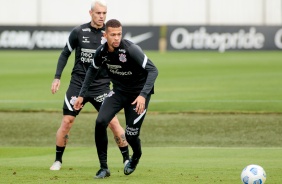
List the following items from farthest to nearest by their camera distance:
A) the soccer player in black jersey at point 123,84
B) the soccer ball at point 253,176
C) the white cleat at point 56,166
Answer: the white cleat at point 56,166, the soccer player in black jersey at point 123,84, the soccer ball at point 253,176

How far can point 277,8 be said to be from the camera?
57.7 m

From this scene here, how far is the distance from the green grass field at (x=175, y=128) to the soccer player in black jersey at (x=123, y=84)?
1.89 ft

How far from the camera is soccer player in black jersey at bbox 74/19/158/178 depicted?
453 inches

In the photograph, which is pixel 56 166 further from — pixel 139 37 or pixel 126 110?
pixel 139 37

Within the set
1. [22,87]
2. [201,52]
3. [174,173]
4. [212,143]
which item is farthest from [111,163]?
[201,52]

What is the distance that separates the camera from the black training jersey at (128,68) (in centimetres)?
1153

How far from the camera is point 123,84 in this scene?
1195 cm

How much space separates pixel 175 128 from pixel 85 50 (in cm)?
650

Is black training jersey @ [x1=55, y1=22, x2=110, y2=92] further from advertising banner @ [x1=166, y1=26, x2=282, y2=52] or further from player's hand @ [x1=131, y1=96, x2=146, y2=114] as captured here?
advertising banner @ [x1=166, y1=26, x2=282, y2=52]

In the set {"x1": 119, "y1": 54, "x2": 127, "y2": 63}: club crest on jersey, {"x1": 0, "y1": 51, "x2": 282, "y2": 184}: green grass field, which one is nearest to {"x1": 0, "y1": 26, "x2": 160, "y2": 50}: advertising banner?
{"x1": 0, "y1": 51, "x2": 282, "y2": 184}: green grass field

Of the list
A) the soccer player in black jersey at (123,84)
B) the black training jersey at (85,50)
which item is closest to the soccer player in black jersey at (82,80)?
the black training jersey at (85,50)

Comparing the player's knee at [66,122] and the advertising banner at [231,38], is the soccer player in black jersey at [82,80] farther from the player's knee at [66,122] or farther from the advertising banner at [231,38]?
the advertising banner at [231,38]

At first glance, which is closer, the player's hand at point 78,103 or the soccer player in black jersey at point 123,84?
the soccer player in black jersey at point 123,84

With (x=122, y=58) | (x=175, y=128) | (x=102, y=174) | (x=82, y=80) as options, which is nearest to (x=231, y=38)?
(x=175, y=128)
